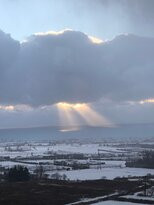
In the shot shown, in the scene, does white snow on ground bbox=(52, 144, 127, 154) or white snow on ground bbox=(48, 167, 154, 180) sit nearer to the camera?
white snow on ground bbox=(48, 167, 154, 180)

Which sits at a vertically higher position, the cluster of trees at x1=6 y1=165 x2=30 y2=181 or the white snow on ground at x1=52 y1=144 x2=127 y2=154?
the white snow on ground at x1=52 y1=144 x2=127 y2=154

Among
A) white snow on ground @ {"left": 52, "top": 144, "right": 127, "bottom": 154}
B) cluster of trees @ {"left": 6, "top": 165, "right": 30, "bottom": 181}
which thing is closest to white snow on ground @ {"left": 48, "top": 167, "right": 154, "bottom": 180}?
cluster of trees @ {"left": 6, "top": 165, "right": 30, "bottom": 181}

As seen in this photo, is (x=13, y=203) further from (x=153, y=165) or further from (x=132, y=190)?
(x=153, y=165)

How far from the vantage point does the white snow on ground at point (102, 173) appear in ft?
175

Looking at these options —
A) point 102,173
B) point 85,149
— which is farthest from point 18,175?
point 85,149

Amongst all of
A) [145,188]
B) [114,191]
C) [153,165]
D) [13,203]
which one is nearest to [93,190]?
[114,191]

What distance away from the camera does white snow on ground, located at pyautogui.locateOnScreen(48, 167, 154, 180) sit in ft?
175

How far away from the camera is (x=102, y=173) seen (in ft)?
187

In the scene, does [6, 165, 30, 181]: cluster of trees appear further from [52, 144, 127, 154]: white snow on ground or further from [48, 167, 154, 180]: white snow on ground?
[52, 144, 127, 154]: white snow on ground

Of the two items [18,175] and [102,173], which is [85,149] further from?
[18,175]

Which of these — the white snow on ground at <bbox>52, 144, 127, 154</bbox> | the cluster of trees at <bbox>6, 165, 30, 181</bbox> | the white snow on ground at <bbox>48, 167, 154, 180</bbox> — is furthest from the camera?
the white snow on ground at <bbox>52, 144, 127, 154</bbox>

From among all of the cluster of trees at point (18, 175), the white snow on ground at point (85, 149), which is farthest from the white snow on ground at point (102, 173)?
the white snow on ground at point (85, 149)

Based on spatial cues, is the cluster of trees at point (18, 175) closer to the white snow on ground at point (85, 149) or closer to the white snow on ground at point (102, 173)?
the white snow on ground at point (102, 173)

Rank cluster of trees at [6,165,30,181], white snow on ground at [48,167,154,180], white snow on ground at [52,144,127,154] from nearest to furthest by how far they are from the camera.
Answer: cluster of trees at [6,165,30,181] < white snow on ground at [48,167,154,180] < white snow on ground at [52,144,127,154]
